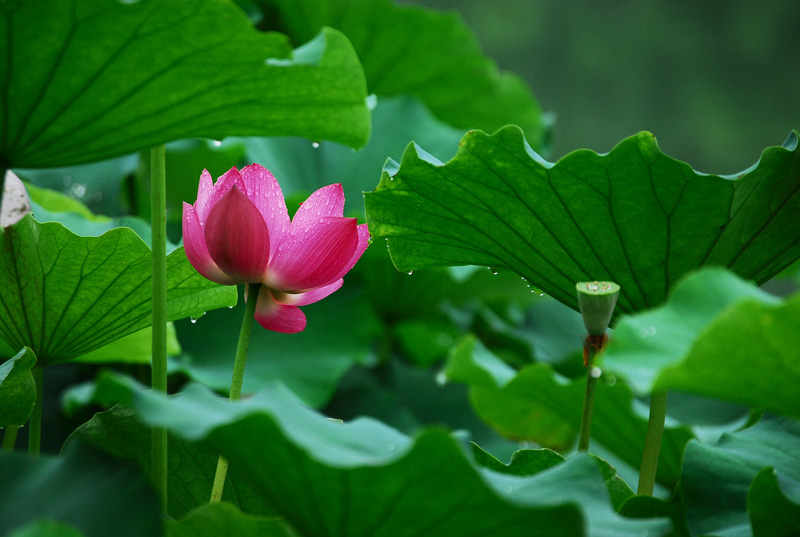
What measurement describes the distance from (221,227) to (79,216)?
37 centimetres

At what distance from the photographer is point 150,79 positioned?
0.40m

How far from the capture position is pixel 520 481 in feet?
1.21

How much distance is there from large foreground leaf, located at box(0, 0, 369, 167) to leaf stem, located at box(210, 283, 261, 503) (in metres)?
0.10

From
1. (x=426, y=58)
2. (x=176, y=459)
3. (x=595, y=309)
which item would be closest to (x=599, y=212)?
(x=595, y=309)

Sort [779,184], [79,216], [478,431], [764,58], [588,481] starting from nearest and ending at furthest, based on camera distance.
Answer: [588,481]
[779,184]
[79,216]
[478,431]
[764,58]

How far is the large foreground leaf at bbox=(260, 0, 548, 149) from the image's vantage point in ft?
4.75

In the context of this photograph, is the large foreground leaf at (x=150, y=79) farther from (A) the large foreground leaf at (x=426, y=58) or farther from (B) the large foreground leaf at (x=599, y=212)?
(A) the large foreground leaf at (x=426, y=58)

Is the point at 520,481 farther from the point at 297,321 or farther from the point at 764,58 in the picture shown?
the point at 764,58

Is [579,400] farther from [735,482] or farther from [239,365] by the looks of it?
[239,365]

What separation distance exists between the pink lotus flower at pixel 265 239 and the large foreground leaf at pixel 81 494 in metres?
0.15

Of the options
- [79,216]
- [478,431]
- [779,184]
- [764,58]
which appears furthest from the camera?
[764,58]

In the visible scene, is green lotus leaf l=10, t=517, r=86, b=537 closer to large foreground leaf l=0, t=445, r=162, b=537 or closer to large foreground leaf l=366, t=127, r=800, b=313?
large foreground leaf l=0, t=445, r=162, b=537

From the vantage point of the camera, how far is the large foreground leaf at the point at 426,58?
145cm

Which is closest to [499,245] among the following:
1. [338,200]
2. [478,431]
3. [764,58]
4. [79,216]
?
[338,200]
